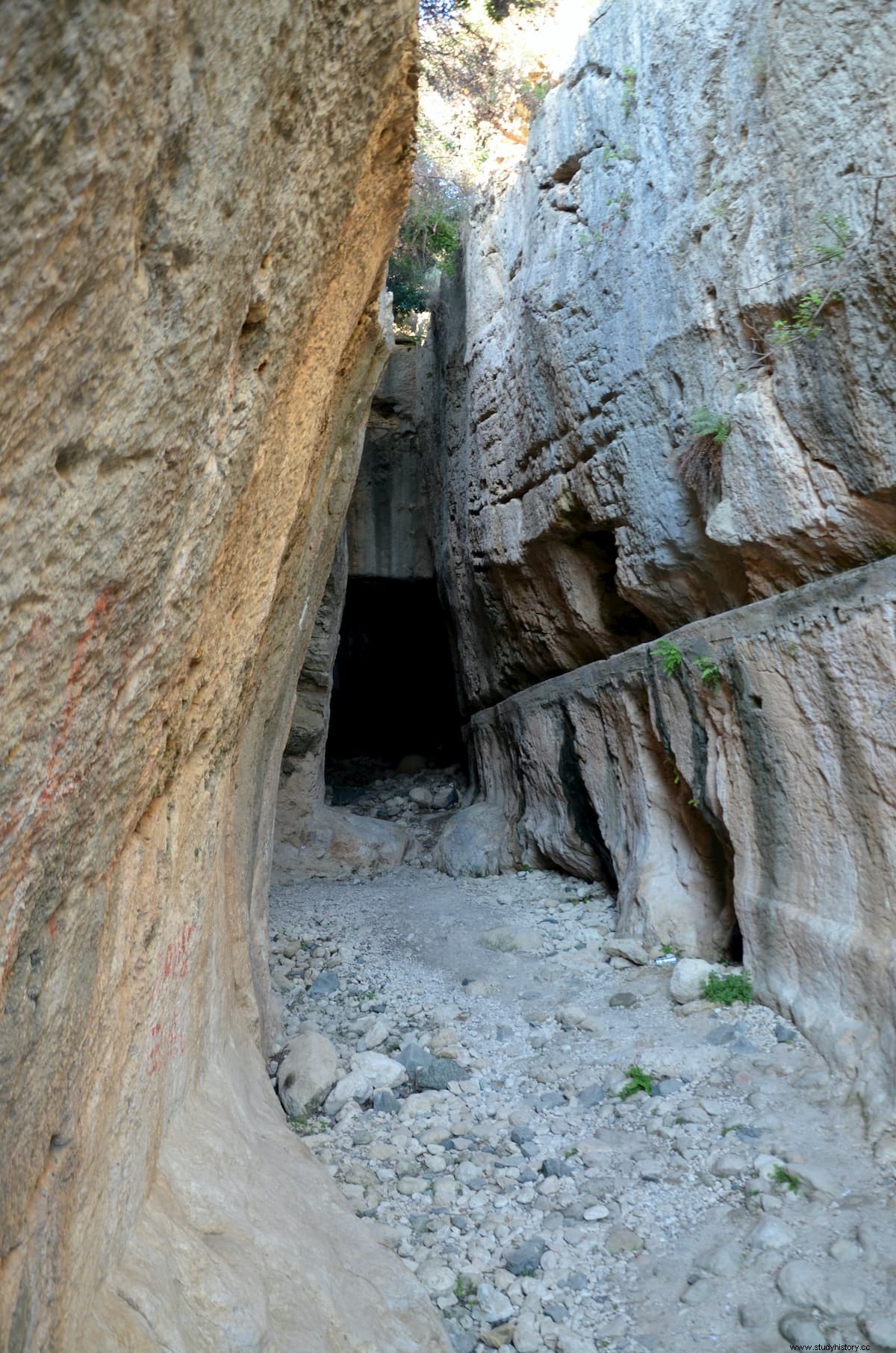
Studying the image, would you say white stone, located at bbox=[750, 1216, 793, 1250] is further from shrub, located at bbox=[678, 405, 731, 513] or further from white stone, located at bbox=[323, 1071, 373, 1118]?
shrub, located at bbox=[678, 405, 731, 513]

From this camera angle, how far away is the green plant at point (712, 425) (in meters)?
4.82

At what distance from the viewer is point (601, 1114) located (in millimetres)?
3760

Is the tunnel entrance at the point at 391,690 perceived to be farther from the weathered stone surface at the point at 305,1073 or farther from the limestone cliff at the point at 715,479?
the weathered stone surface at the point at 305,1073

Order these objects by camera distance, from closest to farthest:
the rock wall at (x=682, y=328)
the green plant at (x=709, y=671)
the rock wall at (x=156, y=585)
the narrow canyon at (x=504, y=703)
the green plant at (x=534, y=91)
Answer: the rock wall at (x=156, y=585) → the narrow canyon at (x=504, y=703) → the rock wall at (x=682, y=328) → the green plant at (x=709, y=671) → the green plant at (x=534, y=91)

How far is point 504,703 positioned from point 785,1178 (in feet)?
18.9

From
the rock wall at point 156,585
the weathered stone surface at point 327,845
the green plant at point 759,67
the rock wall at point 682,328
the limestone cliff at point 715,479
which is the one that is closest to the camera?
the rock wall at point 156,585

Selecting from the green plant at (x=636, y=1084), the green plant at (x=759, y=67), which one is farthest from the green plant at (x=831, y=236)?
the green plant at (x=636, y=1084)

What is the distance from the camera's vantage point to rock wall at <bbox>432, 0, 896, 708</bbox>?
13.4 ft

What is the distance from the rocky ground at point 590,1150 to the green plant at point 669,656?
1660mm

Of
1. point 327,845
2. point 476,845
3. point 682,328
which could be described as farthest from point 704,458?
point 327,845

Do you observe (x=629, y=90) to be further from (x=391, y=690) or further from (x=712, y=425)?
(x=391, y=690)

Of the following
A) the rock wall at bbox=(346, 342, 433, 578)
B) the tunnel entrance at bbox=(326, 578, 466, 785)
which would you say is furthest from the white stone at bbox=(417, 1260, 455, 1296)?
the tunnel entrance at bbox=(326, 578, 466, 785)

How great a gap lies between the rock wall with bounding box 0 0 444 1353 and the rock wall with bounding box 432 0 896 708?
2169 mm

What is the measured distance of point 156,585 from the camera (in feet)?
6.42
